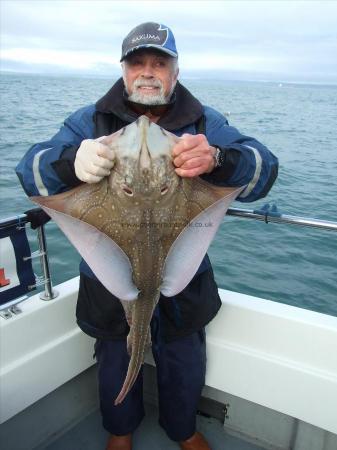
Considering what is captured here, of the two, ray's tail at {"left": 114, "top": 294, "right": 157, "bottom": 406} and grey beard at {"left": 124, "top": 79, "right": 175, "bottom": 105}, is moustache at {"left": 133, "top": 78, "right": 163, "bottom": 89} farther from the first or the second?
ray's tail at {"left": 114, "top": 294, "right": 157, "bottom": 406}

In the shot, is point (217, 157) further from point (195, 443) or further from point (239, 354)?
point (195, 443)

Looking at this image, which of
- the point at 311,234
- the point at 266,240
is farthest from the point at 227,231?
the point at 311,234

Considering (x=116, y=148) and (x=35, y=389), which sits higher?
(x=116, y=148)

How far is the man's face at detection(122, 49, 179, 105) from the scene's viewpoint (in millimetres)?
2445

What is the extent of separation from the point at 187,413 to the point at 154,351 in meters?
0.59

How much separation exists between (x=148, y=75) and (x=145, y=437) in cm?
269

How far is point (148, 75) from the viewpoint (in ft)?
8.04

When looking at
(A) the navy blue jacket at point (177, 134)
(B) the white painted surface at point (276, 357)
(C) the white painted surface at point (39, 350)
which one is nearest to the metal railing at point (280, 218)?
(A) the navy blue jacket at point (177, 134)

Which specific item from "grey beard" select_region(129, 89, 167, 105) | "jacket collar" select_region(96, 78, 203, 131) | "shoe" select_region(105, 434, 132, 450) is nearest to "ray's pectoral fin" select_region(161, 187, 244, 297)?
"jacket collar" select_region(96, 78, 203, 131)

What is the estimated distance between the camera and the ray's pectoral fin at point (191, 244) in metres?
1.95

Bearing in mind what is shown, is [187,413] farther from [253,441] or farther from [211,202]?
[211,202]

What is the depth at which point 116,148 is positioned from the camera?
1.72 meters

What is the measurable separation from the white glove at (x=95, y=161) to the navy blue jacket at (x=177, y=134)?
346mm

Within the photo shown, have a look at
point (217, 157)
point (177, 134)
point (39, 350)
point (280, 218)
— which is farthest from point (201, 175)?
point (39, 350)
